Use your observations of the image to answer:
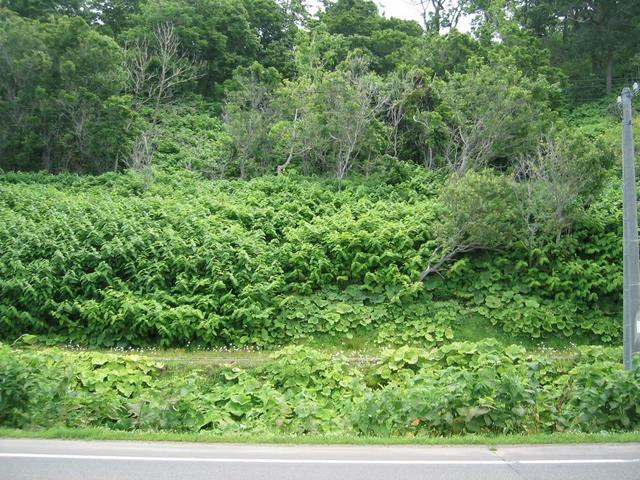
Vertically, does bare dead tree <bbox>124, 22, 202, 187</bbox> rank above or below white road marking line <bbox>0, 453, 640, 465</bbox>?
above

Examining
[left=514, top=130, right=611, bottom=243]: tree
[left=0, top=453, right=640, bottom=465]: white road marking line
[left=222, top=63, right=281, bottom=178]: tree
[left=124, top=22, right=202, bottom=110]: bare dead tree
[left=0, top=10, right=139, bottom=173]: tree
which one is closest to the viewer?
[left=0, top=453, right=640, bottom=465]: white road marking line

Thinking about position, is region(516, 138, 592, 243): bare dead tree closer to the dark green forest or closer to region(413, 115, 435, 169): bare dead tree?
the dark green forest

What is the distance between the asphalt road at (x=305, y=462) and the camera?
6.27 m

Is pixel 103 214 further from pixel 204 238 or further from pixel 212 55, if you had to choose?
pixel 212 55

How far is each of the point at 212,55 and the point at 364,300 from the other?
24641mm

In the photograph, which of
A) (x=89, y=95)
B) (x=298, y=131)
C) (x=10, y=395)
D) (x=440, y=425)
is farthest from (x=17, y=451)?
(x=89, y=95)

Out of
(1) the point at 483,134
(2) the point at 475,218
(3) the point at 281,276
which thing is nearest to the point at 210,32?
(1) the point at 483,134

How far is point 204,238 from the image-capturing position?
60.8 feet

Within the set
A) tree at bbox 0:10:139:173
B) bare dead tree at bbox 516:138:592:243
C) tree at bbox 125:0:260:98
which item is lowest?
bare dead tree at bbox 516:138:592:243

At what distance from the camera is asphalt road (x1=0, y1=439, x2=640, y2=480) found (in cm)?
627

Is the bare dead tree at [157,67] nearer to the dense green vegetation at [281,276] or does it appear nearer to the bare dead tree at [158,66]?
the bare dead tree at [158,66]

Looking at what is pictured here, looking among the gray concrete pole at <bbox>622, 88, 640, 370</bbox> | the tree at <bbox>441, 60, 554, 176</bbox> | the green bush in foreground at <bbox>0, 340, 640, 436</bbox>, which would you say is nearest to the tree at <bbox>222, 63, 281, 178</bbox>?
the tree at <bbox>441, 60, 554, 176</bbox>

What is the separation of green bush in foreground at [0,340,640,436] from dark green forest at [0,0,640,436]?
4 centimetres

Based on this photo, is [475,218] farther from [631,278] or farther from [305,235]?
[631,278]
